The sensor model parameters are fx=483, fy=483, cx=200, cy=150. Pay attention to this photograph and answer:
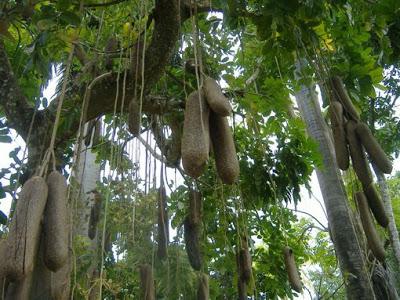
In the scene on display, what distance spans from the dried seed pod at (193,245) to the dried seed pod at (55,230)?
114cm

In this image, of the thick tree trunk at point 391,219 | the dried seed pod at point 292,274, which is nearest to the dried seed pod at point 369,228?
the dried seed pod at point 292,274

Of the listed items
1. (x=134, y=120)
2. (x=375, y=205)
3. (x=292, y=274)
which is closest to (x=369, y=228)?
(x=375, y=205)

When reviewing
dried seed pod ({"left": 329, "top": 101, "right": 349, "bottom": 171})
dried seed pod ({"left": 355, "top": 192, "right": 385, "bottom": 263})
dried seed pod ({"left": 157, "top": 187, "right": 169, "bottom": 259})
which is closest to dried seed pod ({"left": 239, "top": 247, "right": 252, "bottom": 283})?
dried seed pod ({"left": 157, "top": 187, "right": 169, "bottom": 259})

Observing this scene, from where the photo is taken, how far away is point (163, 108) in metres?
2.94

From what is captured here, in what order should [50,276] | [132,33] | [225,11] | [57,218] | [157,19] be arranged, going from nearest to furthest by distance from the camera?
[57,218] → [50,276] → [225,11] → [157,19] → [132,33]

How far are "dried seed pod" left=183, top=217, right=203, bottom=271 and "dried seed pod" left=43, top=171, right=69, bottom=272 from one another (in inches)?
44.9

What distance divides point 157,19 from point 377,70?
1143mm

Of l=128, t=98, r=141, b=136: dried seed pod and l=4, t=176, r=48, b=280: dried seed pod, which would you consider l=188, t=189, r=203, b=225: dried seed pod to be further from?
l=4, t=176, r=48, b=280: dried seed pod

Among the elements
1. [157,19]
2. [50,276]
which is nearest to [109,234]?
[157,19]

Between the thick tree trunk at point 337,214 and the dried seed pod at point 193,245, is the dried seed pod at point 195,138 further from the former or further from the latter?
the thick tree trunk at point 337,214

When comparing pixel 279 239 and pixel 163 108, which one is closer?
pixel 163 108

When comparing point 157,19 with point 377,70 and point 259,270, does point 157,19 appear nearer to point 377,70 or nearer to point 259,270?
point 377,70

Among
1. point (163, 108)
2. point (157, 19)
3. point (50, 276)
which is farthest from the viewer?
point (163, 108)

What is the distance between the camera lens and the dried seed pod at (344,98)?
1.74 meters
